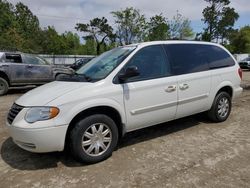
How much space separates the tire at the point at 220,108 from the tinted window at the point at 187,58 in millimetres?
802

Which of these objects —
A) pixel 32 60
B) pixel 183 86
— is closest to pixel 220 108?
pixel 183 86

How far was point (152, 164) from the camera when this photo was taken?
12.9 feet

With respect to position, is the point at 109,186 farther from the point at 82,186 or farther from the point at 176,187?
the point at 176,187

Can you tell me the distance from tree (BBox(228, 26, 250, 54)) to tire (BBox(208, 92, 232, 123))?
57.0m

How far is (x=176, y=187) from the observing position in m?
3.32

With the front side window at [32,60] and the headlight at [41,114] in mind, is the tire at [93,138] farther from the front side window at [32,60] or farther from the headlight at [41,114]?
the front side window at [32,60]

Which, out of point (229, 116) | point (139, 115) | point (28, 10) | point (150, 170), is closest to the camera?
point (150, 170)

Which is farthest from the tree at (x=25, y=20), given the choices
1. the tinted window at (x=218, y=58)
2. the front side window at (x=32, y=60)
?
the tinted window at (x=218, y=58)

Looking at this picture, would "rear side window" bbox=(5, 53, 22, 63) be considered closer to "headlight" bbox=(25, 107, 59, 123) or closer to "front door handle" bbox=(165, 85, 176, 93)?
"headlight" bbox=(25, 107, 59, 123)

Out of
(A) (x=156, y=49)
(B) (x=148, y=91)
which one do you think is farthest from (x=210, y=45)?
(B) (x=148, y=91)

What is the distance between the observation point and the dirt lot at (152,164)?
348cm

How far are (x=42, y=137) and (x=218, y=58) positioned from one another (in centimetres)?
403

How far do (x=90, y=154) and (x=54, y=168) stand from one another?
0.55 meters

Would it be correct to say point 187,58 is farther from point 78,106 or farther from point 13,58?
point 13,58
